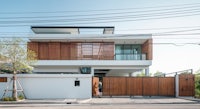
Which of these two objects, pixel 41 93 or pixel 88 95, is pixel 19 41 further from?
pixel 88 95

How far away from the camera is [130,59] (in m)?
30.0

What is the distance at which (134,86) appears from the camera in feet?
86.9

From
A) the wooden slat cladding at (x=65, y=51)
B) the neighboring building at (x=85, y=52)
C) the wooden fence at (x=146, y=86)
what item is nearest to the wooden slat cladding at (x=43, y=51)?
the neighboring building at (x=85, y=52)

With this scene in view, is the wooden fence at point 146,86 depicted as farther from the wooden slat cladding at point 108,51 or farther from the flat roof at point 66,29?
the flat roof at point 66,29

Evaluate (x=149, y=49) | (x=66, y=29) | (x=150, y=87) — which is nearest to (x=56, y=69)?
(x=66, y=29)

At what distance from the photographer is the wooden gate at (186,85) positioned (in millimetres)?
26000

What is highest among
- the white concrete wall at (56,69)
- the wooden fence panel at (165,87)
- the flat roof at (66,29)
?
the flat roof at (66,29)

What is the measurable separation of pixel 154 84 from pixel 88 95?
22.8 feet

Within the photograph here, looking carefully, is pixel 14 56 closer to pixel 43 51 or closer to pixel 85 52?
pixel 43 51

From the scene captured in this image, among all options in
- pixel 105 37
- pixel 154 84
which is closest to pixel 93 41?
pixel 105 37

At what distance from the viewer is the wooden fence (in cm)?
2605

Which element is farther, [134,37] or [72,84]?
[134,37]

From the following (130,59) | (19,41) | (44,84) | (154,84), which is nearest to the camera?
(19,41)

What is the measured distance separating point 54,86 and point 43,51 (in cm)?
776
